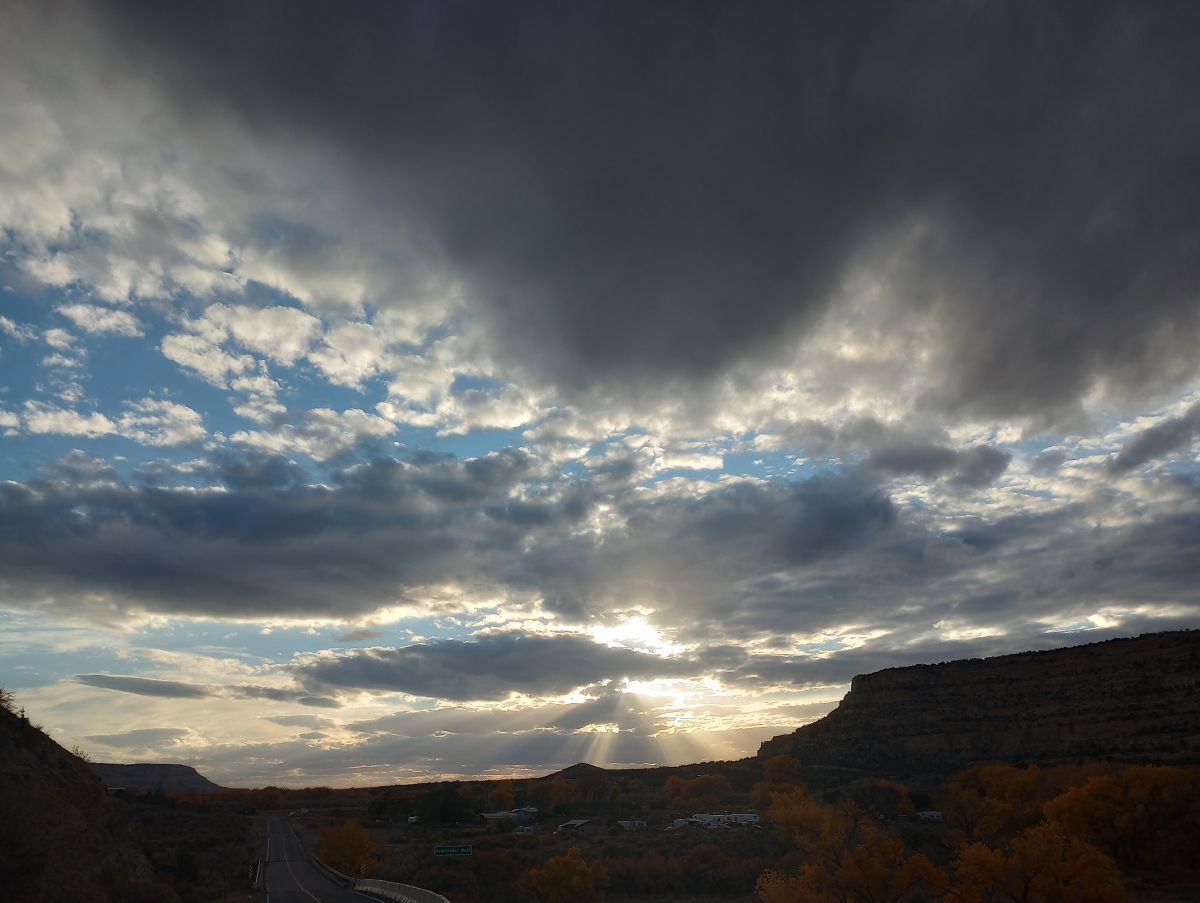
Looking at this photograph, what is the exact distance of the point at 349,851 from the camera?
6109 cm

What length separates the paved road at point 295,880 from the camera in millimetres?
41500

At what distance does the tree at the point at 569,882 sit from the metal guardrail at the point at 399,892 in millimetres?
6439

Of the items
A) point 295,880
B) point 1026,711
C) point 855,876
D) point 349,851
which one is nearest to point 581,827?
point 349,851

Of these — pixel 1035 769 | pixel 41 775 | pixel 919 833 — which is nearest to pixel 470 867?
pixel 41 775

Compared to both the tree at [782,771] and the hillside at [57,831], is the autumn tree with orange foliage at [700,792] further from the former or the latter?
the hillside at [57,831]

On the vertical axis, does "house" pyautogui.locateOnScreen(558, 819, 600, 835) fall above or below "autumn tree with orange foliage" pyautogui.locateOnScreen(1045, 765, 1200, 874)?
below

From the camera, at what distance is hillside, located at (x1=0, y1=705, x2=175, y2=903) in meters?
26.0

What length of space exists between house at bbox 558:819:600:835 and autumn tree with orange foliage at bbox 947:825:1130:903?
49.7 m

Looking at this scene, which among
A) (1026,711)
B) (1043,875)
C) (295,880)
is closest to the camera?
(1043,875)

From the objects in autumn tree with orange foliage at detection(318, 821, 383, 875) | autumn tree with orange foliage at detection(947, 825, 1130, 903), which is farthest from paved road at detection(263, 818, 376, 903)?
autumn tree with orange foliage at detection(947, 825, 1130, 903)

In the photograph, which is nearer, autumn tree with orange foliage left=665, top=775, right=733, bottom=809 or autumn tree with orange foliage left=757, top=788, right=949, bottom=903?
autumn tree with orange foliage left=757, top=788, right=949, bottom=903

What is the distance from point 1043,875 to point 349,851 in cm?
5024

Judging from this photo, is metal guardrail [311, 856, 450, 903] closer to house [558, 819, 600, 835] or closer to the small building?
house [558, 819, 600, 835]

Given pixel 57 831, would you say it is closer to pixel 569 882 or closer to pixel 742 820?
pixel 569 882
